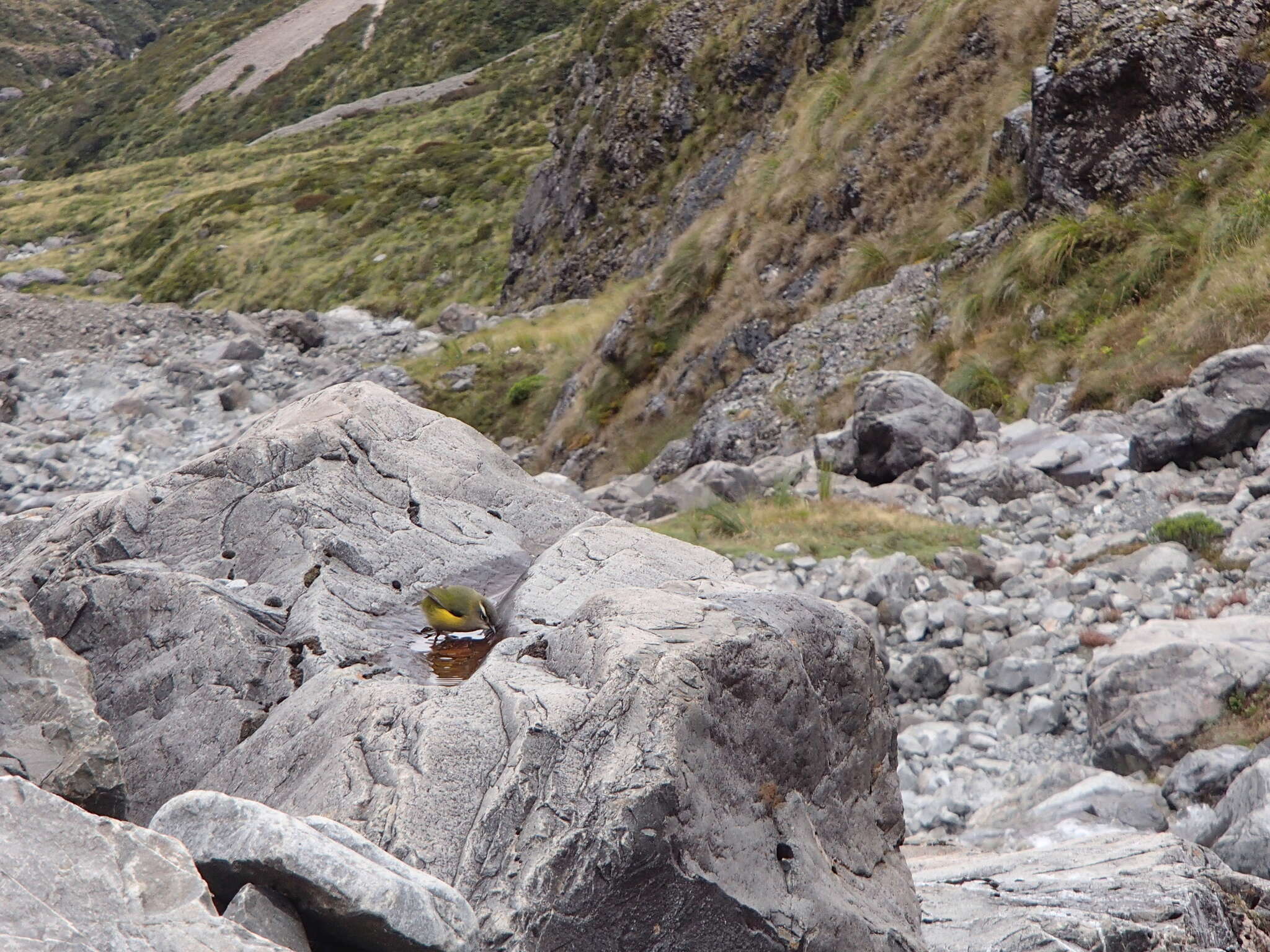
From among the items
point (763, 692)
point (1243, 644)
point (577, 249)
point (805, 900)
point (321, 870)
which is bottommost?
point (577, 249)

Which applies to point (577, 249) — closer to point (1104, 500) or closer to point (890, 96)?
point (890, 96)

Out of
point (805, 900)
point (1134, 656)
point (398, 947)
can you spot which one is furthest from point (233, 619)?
point (1134, 656)

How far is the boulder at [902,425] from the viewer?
14.7 metres

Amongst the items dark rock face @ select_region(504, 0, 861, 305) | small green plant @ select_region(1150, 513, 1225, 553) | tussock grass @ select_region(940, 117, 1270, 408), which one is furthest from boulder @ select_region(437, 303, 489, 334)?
small green plant @ select_region(1150, 513, 1225, 553)

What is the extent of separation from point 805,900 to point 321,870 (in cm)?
198

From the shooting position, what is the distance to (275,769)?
5.02m

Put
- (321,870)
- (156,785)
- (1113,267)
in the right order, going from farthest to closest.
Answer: (1113,267)
(156,785)
(321,870)

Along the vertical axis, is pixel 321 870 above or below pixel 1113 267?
above

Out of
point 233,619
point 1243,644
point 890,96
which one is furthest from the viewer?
point 890,96

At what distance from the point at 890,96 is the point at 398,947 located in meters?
22.4

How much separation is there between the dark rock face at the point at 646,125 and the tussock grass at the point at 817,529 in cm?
1680

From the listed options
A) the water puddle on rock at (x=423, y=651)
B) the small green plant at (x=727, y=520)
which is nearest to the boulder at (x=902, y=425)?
the small green plant at (x=727, y=520)

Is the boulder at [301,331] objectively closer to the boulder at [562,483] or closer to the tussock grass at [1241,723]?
the boulder at [562,483]

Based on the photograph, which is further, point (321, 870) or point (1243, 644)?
point (1243, 644)
